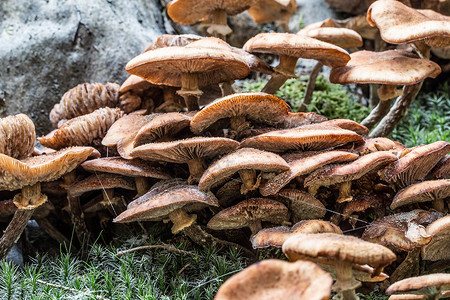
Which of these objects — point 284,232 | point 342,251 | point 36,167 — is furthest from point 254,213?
point 36,167

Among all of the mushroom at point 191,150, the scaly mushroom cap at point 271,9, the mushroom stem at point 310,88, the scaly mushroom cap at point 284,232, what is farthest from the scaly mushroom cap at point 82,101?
the scaly mushroom cap at point 271,9

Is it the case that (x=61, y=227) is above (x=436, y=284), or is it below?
below

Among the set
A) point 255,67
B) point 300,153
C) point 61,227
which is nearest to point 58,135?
point 61,227

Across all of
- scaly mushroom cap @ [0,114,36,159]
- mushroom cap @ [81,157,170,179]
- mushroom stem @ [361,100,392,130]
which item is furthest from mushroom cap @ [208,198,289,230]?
mushroom stem @ [361,100,392,130]

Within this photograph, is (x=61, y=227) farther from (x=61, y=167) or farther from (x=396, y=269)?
(x=396, y=269)

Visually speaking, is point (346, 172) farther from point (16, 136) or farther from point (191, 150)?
point (16, 136)

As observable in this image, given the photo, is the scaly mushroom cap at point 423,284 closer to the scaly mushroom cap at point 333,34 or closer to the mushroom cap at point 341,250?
the mushroom cap at point 341,250

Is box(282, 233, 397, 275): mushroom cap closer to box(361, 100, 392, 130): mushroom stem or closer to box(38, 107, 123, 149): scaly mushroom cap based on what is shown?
box(38, 107, 123, 149): scaly mushroom cap
